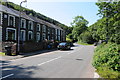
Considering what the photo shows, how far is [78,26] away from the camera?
265 feet

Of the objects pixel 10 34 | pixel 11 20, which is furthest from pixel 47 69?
pixel 11 20

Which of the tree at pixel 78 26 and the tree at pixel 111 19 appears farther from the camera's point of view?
the tree at pixel 78 26

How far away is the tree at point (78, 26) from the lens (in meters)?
79.4

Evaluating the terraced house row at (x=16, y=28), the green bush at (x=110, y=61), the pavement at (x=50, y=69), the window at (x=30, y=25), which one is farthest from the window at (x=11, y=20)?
the green bush at (x=110, y=61)

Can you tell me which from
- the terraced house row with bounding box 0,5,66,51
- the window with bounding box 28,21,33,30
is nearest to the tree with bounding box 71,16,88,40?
the terraced house row with bounding box 0,5,66,51

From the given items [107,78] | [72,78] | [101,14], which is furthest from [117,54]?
[101,14]

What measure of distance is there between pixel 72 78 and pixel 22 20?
25.3 m

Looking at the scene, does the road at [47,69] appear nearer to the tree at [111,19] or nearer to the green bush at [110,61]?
the green bush at [110,61]

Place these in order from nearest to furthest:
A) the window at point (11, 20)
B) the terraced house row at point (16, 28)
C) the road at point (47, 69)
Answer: the road at point (47, 69), the terraced house row at point (16, 28), the window at point (11, 20)

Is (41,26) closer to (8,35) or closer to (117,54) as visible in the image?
(8,35)

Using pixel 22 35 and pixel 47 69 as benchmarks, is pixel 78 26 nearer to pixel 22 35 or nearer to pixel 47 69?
pixel 22 35

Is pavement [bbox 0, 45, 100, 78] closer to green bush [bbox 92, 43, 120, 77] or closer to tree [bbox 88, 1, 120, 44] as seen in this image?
green bush [bbox 92, 43, 120, 77]

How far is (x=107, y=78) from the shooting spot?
5285 millimetres

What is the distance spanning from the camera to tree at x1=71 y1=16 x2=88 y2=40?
79375mm
